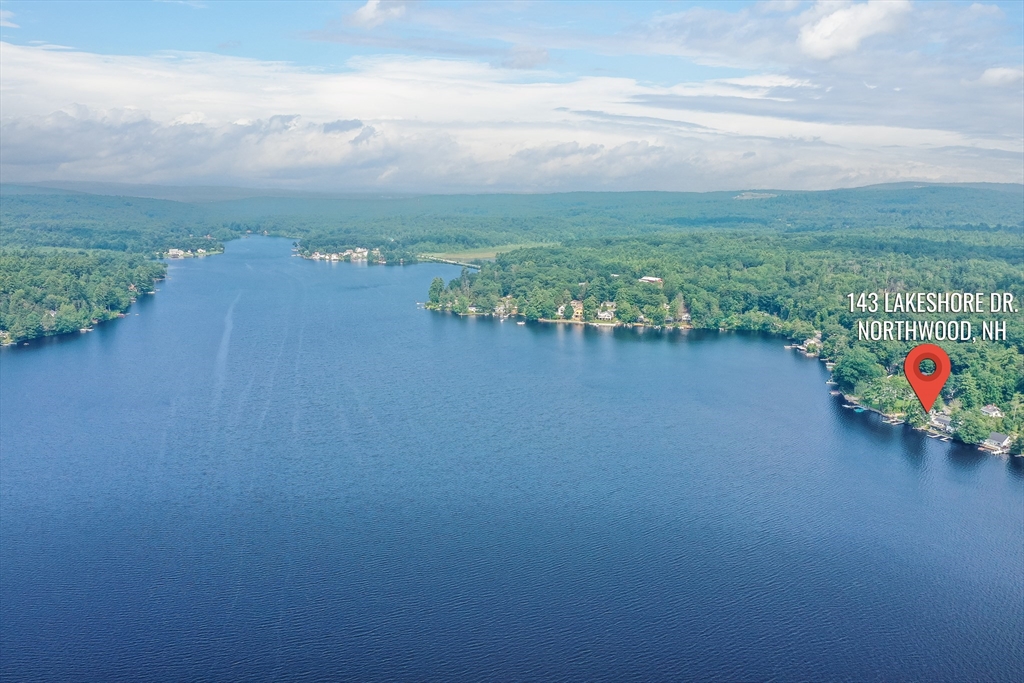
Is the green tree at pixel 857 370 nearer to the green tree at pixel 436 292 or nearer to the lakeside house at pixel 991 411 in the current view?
the lakeside house at pixel 991 411

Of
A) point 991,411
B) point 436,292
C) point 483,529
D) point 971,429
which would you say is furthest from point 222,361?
point 991,411

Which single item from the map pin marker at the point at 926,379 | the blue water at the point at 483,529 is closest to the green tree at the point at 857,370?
the blue water at the point at 483,529

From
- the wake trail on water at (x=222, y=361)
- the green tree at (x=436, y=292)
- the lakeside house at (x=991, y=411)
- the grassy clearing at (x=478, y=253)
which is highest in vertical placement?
the grassy clearing at (x=478, y=253)

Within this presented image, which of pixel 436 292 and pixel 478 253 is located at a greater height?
pixel 478 253

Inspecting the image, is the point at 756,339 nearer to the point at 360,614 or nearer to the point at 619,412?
the point at 619,412

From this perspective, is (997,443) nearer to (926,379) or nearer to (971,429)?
(971,429)

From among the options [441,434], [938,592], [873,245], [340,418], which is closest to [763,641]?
[938,592]
